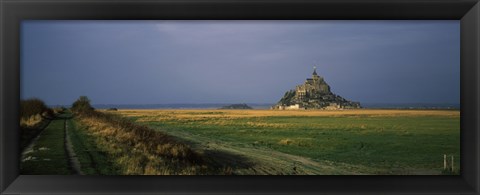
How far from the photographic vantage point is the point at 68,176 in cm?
300

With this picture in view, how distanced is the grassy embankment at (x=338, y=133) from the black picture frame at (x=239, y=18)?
0.33m

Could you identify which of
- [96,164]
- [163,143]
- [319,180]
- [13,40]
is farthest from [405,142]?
[13,40]

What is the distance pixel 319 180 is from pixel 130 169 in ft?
4.52

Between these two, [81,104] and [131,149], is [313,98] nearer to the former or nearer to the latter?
[131,149]

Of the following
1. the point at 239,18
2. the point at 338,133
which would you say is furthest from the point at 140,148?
the point at 338,133

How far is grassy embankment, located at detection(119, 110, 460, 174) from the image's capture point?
10.6ft

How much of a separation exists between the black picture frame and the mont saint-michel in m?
0.63

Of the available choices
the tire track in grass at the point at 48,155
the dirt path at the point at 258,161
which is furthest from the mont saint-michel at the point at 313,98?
the tire track in grass at the point at 48,155

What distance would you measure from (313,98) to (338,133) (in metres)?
0.36

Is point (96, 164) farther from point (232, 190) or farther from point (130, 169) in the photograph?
point (232, 190)

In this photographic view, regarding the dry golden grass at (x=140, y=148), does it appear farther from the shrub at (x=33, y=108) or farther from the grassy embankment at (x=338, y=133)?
the shrub at (x=33, y=108)

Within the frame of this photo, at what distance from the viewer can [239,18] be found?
113 inches

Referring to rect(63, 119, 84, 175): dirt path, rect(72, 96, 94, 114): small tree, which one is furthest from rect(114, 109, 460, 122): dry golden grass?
rect(63, 119, 84, 175): dirt path

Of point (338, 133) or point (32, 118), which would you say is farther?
point (338, 133)
